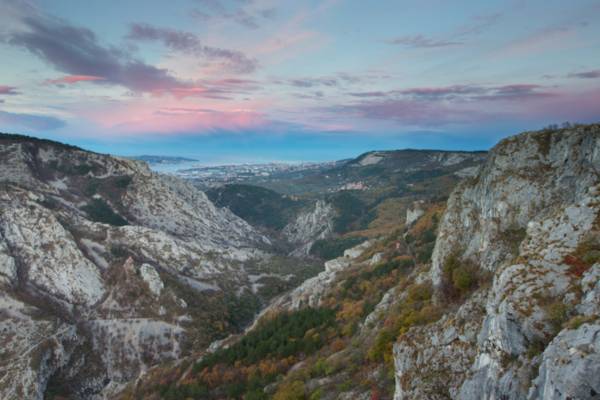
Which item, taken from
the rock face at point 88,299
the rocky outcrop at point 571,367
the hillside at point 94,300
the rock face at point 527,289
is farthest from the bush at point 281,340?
the rocky outcrop at point 571,367

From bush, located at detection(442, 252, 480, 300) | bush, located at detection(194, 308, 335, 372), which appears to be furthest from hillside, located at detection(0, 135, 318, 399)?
bush, located at detection(442, 252, 480, 300)

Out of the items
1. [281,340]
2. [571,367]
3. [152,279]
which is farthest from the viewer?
[152,279]

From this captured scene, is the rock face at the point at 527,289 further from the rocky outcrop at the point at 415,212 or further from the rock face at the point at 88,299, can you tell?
the rock face at the point at 88,299

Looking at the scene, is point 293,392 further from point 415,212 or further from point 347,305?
point 415,212

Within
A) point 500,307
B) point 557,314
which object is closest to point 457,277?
point 500,307

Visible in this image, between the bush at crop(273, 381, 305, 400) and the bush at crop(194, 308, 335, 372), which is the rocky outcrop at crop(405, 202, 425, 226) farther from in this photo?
the bush at crop(273, 381, 305, 400)

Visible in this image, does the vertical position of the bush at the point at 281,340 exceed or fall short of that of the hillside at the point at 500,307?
it falls short
